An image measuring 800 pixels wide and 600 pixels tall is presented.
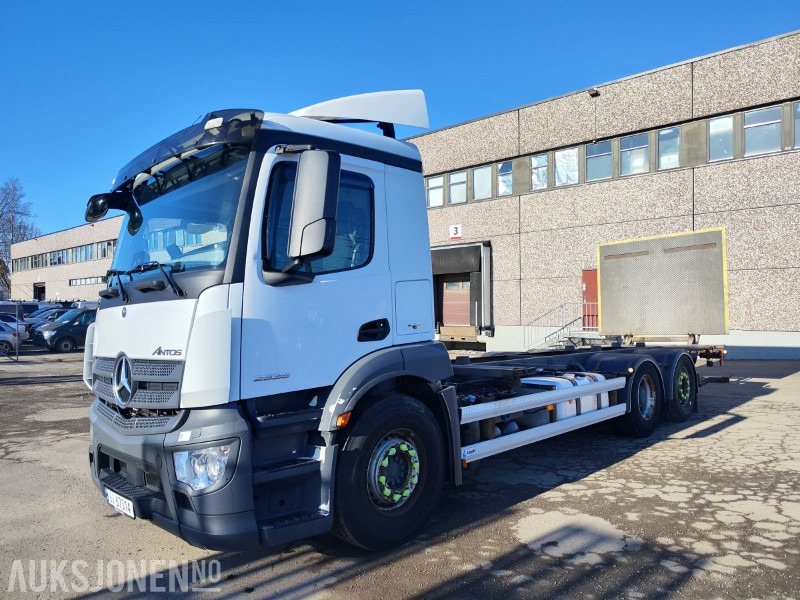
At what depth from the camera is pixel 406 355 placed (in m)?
4.29

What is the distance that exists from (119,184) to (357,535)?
3.13 meters

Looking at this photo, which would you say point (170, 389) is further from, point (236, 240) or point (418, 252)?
point (418, 252)

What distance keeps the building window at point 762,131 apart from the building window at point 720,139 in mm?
419

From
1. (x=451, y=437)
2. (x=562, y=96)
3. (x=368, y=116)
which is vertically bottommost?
(x=451, y=437)

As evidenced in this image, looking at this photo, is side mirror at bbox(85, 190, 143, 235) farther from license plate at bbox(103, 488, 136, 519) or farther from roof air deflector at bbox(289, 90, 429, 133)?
license plate at bbox(103, 488, 136, 519)

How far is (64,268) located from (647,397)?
194 feet

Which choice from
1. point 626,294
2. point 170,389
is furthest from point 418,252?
point 626,294

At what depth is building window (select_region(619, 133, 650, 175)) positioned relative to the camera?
64.0ft

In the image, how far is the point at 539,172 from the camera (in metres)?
22.3

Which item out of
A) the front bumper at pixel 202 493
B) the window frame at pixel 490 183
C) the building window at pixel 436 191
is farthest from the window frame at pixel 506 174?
the front bumper at pixel 202 493

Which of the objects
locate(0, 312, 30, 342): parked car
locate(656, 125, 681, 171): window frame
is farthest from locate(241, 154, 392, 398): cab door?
locate(0, 312, 30, 342): parked car

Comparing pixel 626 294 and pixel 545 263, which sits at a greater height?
pixel 545 263

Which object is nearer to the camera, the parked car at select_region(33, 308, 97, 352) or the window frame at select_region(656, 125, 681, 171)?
the window frame at select_region(656, 125, 681, 171)

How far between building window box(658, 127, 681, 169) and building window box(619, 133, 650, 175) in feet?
1.29
